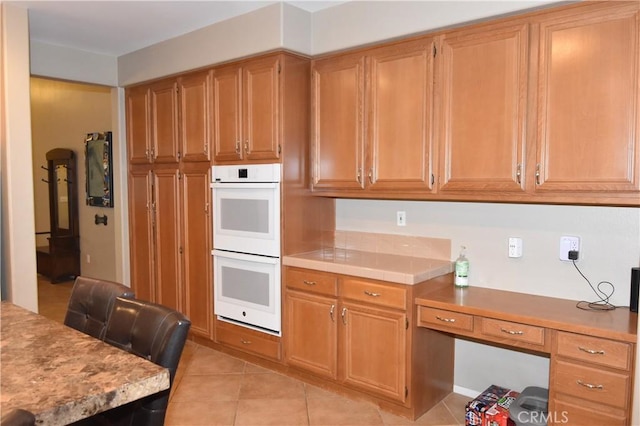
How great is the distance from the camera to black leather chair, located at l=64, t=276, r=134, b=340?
1.86 m

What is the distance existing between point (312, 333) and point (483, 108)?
5.80 ft

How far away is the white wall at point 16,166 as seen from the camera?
3.22 metres

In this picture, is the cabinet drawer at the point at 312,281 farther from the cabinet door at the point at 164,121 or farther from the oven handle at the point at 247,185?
the cabinet door at the point at 164,121

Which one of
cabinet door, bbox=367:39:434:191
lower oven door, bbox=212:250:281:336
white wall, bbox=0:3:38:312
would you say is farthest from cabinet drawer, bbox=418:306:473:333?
white wall, bbox=0:3:38:312

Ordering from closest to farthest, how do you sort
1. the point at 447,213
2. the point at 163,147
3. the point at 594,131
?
the point at 594,131, the point at 447,213, the point at 163,147

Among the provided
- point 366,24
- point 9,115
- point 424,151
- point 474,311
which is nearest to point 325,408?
point 474,311

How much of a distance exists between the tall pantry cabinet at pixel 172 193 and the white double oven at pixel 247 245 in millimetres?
171

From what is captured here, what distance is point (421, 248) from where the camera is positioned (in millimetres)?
3307

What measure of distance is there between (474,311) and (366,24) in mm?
1861

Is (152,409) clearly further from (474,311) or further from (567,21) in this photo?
(567,21)

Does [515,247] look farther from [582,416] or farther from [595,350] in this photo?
[582,416]

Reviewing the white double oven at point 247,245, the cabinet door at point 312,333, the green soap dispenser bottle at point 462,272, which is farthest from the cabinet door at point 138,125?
the green soap dispenser bottle at point 462,272

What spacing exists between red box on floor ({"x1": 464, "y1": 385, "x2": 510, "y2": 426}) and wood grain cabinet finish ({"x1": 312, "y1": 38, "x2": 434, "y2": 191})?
1.28m

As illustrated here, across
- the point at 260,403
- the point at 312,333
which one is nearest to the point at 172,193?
the point at 312,333
